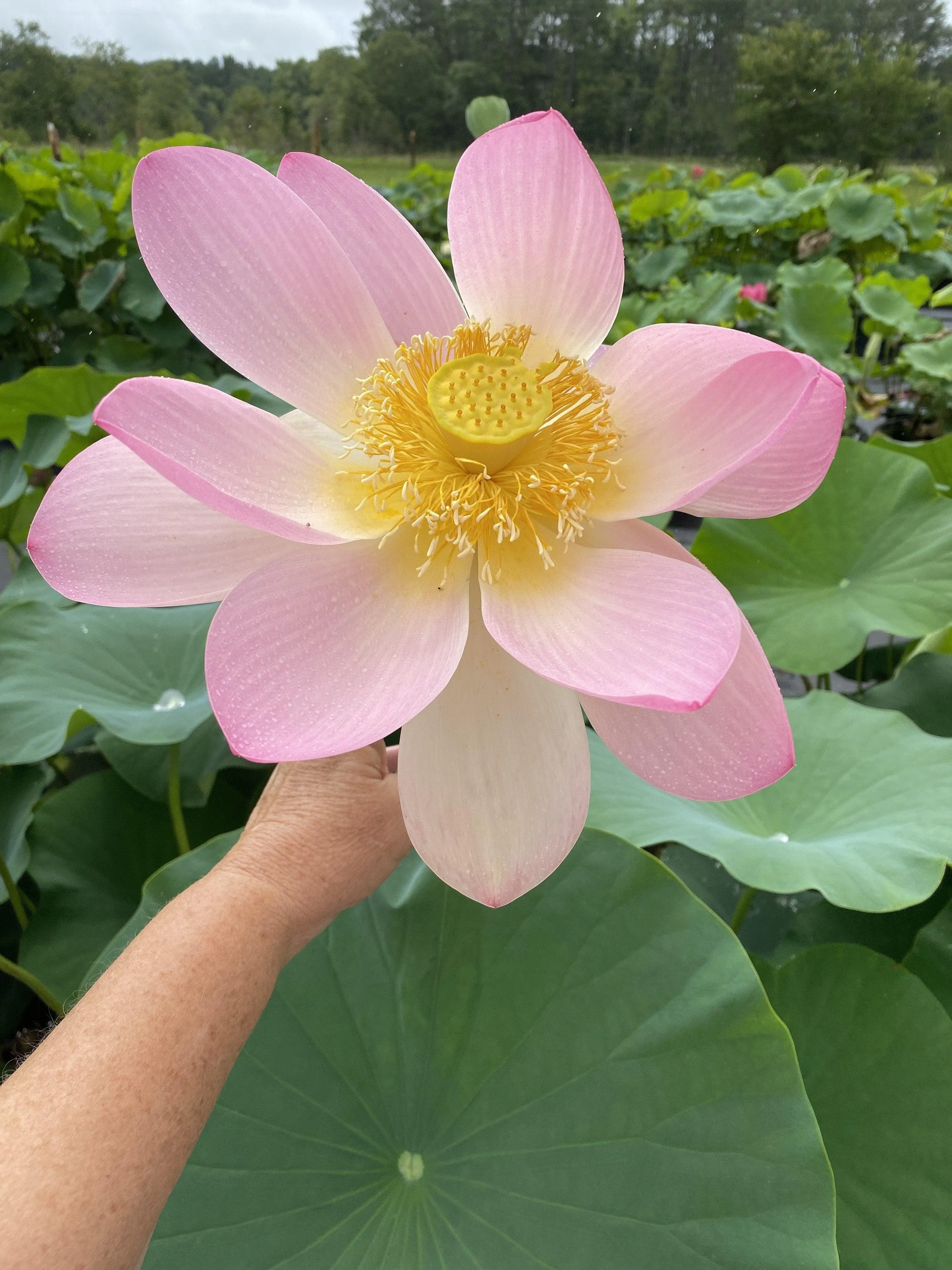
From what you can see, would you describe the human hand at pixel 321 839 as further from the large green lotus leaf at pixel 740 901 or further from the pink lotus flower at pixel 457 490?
the large green lotus leaf at pixel 740 901

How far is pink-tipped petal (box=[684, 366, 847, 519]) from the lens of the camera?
47cm

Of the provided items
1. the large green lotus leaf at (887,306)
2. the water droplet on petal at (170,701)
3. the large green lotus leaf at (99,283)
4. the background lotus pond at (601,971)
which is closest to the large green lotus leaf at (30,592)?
the background lotus pond at (601,971)

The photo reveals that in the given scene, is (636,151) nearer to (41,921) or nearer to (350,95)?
(350,95)

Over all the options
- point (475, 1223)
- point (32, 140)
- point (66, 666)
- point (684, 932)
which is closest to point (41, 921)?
point (66, 666)

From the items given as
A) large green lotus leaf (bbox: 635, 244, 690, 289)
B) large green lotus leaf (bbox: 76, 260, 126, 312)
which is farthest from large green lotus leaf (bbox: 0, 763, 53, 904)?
large green lotus leaf (bbox: 635, 244, 690, 289)

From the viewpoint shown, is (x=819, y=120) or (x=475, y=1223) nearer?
(x=475, y=1223)

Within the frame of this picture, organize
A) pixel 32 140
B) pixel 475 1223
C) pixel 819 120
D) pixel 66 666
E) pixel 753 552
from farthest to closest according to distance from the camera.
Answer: pixel 32 140, pixel 819 120, pixel 753 552, pixel 66 666, pixel 475 1223

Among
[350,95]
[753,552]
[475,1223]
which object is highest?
[350,95]

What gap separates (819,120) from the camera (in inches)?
61.0

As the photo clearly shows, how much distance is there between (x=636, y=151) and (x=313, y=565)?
140 cm

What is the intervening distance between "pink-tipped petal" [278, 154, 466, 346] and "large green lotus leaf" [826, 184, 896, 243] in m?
2.92

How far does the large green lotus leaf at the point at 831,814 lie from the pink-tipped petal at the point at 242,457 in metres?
0.36

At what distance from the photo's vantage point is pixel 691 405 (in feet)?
1.63

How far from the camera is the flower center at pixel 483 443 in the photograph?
0.53 m
